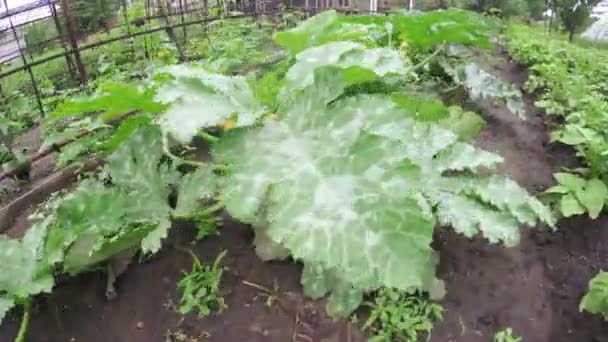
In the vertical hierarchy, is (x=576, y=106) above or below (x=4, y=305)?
below

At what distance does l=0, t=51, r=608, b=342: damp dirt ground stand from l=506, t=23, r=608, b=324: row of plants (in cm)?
14

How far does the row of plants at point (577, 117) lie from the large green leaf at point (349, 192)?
0.46m

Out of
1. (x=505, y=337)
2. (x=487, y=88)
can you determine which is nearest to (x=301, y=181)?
(x=505, y=337)

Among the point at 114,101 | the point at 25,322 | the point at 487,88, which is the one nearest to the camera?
the point at 25,322

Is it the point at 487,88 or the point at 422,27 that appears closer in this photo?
the point at 422,27

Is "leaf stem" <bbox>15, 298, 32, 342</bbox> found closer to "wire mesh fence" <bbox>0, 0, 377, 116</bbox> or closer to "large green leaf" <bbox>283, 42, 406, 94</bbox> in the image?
"large green leaf" <bbox>283, 42, 406, 94</bbox>

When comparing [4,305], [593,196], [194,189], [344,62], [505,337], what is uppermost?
[344,62]

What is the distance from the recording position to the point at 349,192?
4.10ft

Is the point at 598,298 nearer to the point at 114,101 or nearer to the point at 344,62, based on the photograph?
the point at 344,62

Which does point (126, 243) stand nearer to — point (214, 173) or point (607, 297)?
point (214, 173)

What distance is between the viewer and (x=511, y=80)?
3.65 meters

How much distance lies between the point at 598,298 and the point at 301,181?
3.36 ft

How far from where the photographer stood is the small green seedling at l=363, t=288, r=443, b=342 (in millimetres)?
1569

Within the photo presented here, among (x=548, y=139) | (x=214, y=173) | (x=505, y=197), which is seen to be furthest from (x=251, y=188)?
(x=548, y=139)
